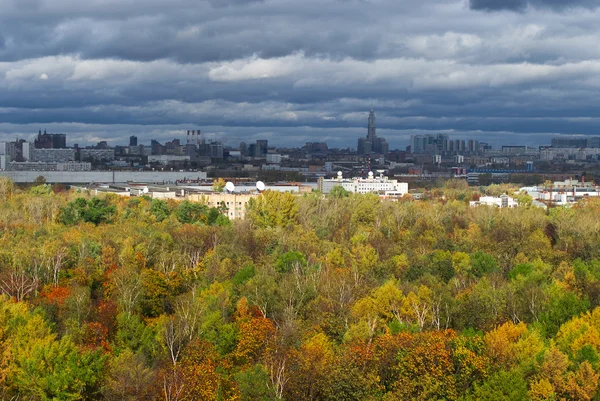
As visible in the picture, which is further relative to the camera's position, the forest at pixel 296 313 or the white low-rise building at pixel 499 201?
the white low-rise building at pixel 499 201

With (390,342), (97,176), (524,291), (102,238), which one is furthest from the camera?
(97,176)

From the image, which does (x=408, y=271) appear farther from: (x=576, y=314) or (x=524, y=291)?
(x=576, y=314)

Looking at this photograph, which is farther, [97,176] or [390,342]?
[97,176]

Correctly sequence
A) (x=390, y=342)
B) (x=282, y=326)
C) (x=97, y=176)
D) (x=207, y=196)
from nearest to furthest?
(x=390, y=342)
(x=282, y=326)
(x=207, y=196)
(x=97, y=176)

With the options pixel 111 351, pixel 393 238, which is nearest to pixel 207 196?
pixel 393 238

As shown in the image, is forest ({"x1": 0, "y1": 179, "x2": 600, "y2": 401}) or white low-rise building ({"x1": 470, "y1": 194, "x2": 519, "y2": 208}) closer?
forest ({"x1": 0, "y1": 179, "x2": 600, "y2": 401})

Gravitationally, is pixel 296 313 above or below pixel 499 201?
below

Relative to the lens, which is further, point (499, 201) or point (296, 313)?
Result: point (499, 201)
